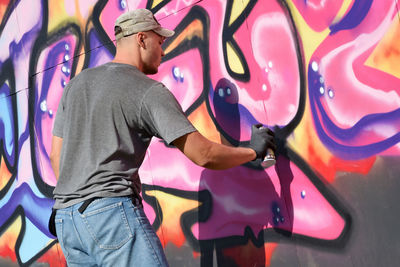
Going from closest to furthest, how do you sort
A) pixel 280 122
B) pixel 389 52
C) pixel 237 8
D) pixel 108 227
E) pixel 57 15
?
pixel 108 227, pixel 389 52, pixel 280 122, pixel 237 8, pixel 57 15

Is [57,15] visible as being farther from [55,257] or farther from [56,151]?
[56,151]

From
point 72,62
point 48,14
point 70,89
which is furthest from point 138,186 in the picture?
point 48,14

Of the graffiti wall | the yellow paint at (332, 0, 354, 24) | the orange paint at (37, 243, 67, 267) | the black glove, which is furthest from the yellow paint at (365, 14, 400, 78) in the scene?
the orange paint at (37, 243, 67, 267)

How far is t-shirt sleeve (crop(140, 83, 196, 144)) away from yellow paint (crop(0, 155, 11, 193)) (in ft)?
11.6

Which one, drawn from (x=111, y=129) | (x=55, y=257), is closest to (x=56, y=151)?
(x=111, y=129)

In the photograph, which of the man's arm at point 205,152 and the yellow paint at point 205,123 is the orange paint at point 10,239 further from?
the man's arm at point 205,152

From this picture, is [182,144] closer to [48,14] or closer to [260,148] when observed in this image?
[260,148]

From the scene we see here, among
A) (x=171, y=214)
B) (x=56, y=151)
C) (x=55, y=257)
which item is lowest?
(x=55, y=257)

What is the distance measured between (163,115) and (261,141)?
2.98 ft

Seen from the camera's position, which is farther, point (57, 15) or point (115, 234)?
point (57, 15)

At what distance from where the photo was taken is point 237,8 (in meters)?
4.12

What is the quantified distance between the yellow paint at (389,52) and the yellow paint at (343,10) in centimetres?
29

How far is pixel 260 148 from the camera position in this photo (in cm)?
355

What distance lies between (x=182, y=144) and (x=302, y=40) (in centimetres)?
128
